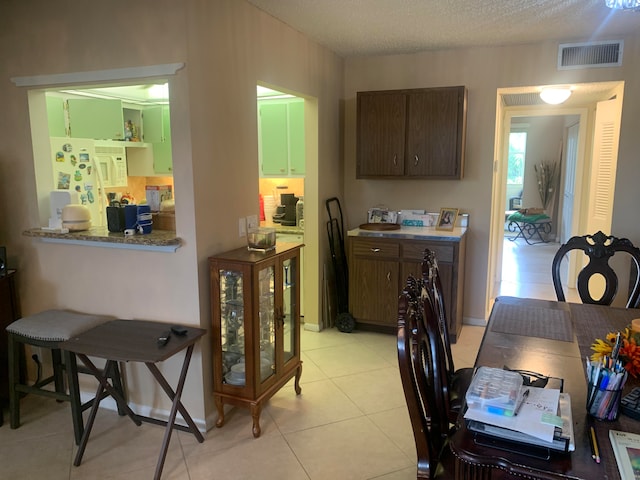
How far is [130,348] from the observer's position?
92.4 inches

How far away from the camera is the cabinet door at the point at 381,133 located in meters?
4.17

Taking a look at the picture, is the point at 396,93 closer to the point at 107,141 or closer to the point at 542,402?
the point at 107,141

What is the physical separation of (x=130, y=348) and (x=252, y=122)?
161 cm

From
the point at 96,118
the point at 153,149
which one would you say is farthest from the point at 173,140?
the point at 153,149

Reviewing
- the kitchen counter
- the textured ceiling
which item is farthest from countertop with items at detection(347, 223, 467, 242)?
the kitchen counter

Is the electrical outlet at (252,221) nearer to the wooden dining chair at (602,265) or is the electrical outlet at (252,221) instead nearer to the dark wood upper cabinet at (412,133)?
the dark wood upper cabinet at (412,133)

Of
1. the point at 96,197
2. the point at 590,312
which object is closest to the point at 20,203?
the point at 96,197

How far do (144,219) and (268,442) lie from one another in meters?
1.51

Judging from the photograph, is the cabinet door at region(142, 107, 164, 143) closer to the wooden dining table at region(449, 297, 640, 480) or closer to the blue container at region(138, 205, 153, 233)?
the blue container at region(138, 205, 153, 233)

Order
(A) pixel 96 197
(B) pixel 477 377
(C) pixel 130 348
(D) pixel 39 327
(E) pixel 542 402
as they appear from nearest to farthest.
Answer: (E) pixel 542 402 → (B) pixel 477 377 → (C) pixel 130 348 → (D) pixel 39 327 → (A) pixel 96 197

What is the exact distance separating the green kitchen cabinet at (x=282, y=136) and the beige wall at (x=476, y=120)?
0.53 metres

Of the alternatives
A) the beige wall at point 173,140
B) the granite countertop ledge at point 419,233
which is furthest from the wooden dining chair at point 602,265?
the beige wall at point 173,140

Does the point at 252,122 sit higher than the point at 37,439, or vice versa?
the point at 252,122

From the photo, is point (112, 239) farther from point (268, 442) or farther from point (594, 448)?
point (594, 448)
